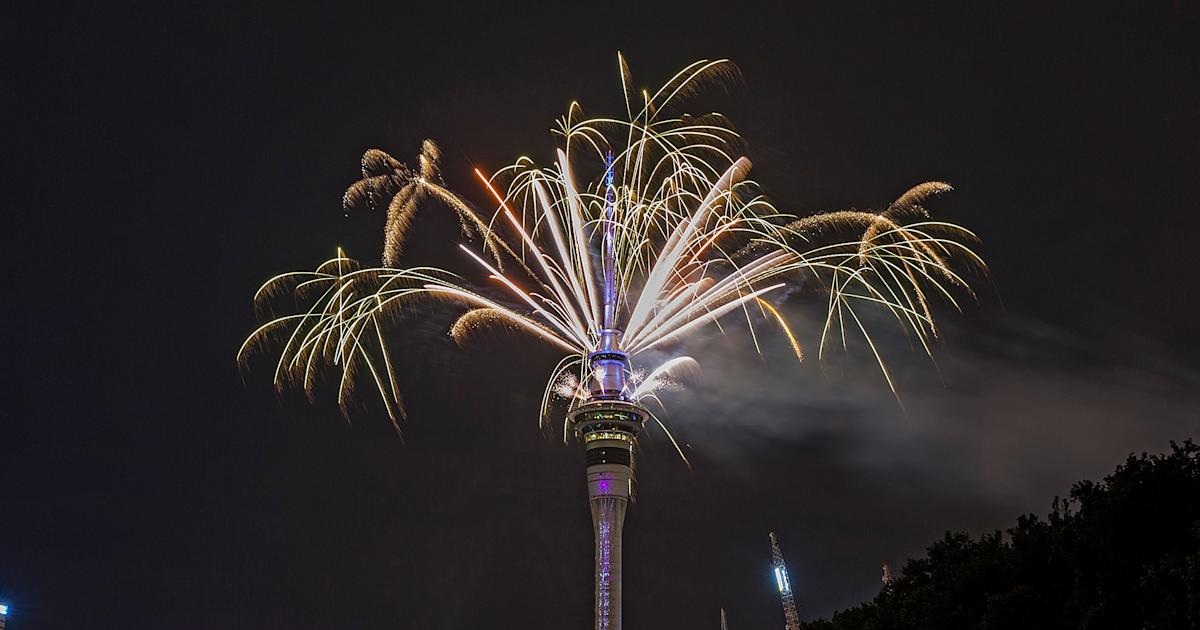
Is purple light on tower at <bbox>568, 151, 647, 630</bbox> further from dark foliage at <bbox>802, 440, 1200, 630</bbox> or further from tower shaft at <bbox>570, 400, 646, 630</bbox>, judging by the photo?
dark foliage at <bbox>802, 440, 1200, 630</bbox>

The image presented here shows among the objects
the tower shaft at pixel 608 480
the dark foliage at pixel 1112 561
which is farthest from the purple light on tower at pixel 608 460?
the dark foliage at pixel 1112 561

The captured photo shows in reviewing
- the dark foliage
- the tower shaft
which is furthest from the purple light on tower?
the dark foliage

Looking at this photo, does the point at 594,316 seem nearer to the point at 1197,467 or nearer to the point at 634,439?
the point at 634,439

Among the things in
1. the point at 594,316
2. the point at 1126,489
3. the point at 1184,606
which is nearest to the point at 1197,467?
the point at 1126,489

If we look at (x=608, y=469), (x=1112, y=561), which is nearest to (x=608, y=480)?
(x=608, y=469)

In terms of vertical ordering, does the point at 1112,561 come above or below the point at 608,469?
below

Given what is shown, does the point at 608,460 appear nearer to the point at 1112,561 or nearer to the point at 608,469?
the point at 608,469

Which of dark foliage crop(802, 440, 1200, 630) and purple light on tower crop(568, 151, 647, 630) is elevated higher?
purple light on tower crop(568, 151, 647, 630)
